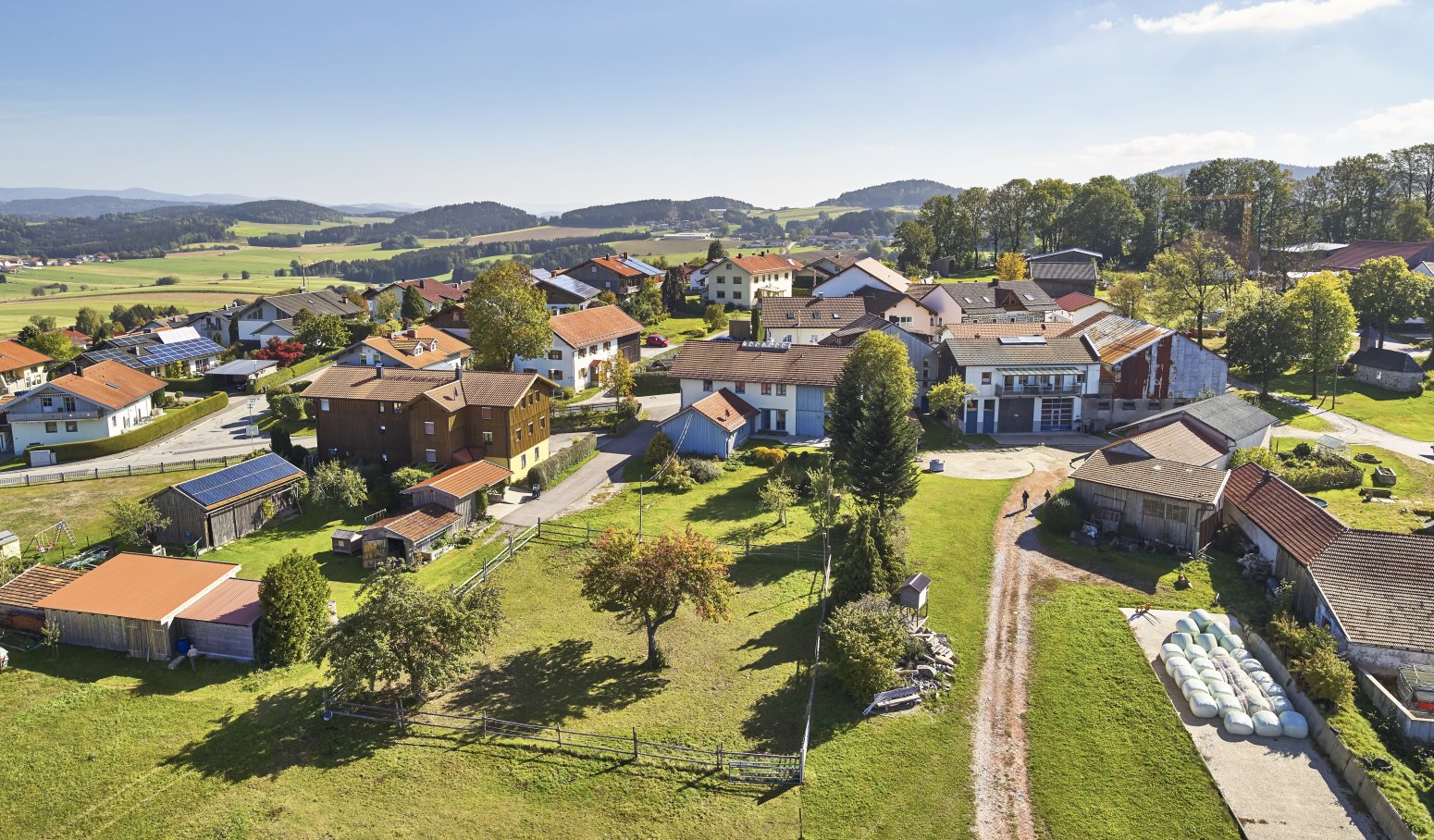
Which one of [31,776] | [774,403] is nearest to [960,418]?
[774,403]

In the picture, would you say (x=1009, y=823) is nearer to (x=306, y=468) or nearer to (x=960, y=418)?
(x=960, y=418)

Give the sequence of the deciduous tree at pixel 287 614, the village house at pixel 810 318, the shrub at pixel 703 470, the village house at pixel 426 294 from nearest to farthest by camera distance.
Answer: the deciduous tree at pixel 287 614 < the shrub at pixel 703 470 < the village house at pixel 810 318 < the village house at pixel 426 294

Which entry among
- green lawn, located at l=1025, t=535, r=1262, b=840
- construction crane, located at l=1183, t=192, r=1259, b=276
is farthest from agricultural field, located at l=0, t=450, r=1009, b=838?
construction crane, located at l=1183, t=192, r=1259, b=276

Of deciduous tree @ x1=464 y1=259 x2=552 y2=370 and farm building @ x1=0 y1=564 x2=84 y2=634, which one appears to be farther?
deciduous tree @ x1=464 y1=259 x2=552 y2=370

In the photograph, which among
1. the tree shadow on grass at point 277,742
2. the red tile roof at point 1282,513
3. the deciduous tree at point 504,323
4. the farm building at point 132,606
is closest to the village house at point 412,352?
the deciduous tree at point 504,323

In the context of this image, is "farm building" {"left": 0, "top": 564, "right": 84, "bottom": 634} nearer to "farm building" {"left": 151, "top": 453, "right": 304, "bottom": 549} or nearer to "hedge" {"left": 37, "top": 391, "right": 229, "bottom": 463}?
"farm building" {"left": 151, "top": 453, "right": 304, "bottom": 549}

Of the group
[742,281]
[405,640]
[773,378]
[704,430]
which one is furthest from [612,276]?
[405,640]

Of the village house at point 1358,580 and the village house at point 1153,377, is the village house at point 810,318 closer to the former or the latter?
the village house at point 1153,377
